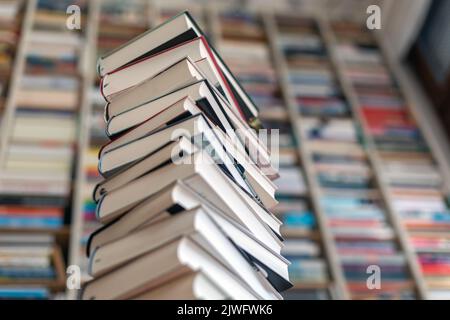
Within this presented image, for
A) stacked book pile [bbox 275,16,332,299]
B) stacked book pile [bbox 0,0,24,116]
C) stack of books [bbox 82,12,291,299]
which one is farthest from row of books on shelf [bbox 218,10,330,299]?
stack of books [bbox 82,12,291,299]

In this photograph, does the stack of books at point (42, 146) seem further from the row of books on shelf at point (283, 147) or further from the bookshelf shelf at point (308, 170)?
the bookshelf shelf at point (308, 170)

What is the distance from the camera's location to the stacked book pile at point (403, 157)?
105 inches

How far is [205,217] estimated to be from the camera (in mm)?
693

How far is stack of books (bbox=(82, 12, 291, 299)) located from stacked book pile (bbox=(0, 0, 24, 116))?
6.76ft

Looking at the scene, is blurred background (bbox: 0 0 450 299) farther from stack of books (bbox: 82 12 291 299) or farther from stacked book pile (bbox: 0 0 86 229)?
stack of books (bbox: 82 12 291 299)

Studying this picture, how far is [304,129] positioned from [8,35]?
4.83ft

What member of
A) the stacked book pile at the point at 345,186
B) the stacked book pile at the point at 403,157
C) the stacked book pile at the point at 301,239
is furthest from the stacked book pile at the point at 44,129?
the stacked book pile at the point at 403,157

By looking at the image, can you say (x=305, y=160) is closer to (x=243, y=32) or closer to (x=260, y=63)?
(x=260, y=63)

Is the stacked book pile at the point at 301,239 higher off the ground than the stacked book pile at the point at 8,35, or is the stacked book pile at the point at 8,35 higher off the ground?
the stacked book pile at the point at 8,35

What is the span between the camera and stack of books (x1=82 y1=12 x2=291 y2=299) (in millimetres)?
686

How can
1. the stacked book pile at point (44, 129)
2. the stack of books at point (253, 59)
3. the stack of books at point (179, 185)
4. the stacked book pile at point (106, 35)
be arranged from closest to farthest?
1. the stack of books at point (179, 185)
2. the stacked book pile at point (44, 129)
3. the stacked book pile at point (106, 35)
4. the stack of books at point (253, 59)

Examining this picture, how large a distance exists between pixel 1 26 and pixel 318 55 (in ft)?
5.32

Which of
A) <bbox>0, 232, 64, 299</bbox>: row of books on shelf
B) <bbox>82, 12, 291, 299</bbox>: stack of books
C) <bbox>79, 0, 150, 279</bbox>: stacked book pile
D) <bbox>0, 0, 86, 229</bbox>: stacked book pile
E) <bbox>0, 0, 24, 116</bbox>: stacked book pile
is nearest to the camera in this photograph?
<bbox>82, 12, 291, 299</bbox>: stack of books

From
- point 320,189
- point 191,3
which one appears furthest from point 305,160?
point 191,3
